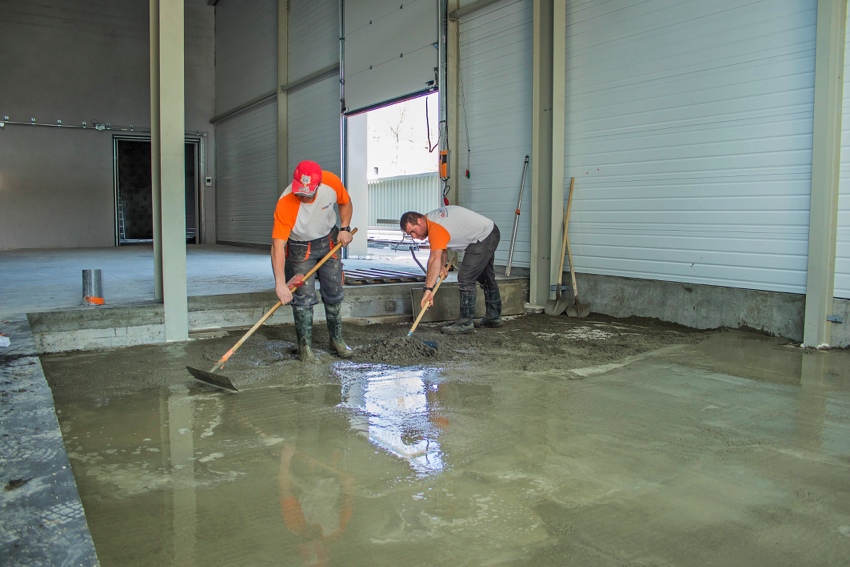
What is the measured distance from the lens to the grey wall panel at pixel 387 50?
10.5m

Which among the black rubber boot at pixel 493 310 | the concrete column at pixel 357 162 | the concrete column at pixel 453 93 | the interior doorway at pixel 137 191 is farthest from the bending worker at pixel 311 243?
the interior doorway at pixel 137 191

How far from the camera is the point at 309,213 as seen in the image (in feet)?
17.8

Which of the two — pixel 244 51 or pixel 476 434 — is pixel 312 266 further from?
pixel 244 51

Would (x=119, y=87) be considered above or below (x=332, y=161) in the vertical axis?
above

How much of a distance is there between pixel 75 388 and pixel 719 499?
13.4 feet

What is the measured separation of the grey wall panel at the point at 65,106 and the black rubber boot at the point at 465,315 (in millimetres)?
12829

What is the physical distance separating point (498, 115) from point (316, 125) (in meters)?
5.20

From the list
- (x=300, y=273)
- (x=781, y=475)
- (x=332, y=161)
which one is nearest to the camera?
(x=781, y=475)

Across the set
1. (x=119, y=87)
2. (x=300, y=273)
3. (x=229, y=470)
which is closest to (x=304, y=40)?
(x=119, y=87)

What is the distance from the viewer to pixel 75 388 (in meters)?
4.68

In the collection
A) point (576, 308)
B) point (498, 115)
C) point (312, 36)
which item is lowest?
point (576, 308)

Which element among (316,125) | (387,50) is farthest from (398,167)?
(387,50)

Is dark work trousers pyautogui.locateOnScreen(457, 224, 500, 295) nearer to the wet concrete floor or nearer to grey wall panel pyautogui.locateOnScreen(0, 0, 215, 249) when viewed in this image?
the wet concrete floor

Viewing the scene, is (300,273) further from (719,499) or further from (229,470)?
(719,499)
